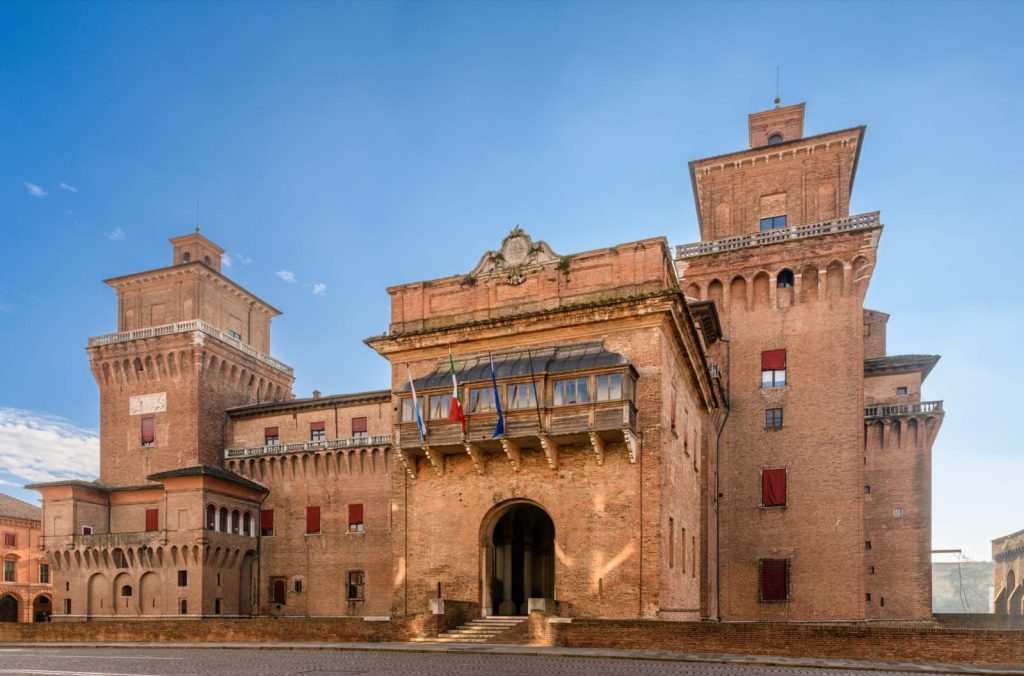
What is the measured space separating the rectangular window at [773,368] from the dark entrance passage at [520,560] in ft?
48.9

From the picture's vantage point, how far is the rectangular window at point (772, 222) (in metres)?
39.8

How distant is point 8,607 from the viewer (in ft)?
205

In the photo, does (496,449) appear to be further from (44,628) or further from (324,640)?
(44,628)

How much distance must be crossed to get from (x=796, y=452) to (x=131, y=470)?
42195mm

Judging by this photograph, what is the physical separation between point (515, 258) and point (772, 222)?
1957cm

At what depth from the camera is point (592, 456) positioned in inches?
945

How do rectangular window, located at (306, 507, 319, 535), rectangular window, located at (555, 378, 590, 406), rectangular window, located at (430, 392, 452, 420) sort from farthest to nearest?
rectangular window, located at (306, 507, 319, 535) → rectangular window, located at (430, 392, 452, 420) → rectangular window, located at (555, 378, 590, 406)

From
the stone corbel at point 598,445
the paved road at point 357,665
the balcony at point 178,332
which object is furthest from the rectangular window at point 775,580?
the balcony at point 178,332

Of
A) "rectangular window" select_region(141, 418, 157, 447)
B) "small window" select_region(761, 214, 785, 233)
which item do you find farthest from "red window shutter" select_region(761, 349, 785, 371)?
"rectangular window" select_region(141, 418, 157, 447)

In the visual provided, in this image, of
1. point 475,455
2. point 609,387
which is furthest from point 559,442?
point 475,455

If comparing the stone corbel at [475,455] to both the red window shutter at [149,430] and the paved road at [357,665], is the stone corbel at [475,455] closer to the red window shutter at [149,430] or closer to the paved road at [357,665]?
the paved road at [357,665]

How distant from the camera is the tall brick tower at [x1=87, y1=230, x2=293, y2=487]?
160 ft

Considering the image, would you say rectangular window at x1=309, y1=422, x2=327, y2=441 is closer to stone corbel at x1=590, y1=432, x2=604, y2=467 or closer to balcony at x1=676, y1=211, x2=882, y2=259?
balcony at x1=676, y1=211, x2=882, y2=259

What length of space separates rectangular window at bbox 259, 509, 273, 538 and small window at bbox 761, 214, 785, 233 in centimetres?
3624
